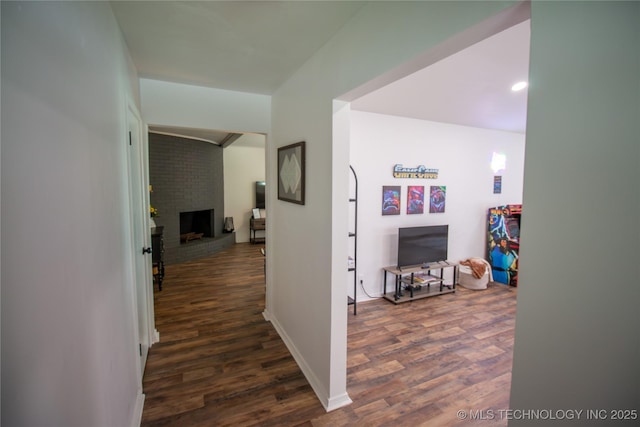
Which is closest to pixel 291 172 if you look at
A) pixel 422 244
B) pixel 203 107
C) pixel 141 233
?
pixel 203 107

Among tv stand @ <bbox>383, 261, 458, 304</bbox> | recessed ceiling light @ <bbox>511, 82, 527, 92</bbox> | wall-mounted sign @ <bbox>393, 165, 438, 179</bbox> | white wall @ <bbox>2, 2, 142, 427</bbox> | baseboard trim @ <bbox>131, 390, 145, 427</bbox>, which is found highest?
recessed ceiling light @ <bbox>511, 82, 527, 92</bbox>

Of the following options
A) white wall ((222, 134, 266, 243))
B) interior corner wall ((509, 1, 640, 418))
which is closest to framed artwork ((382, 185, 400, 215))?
interior corner wall ((509, 1, 640, 418))

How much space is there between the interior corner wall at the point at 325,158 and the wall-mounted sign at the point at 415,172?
1838 millimetres

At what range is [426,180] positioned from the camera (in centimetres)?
418

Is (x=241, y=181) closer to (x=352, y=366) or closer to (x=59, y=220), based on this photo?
(x=352, y=366)

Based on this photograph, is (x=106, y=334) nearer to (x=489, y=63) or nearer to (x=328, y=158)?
(x=328, y=158)

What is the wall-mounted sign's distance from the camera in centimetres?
396

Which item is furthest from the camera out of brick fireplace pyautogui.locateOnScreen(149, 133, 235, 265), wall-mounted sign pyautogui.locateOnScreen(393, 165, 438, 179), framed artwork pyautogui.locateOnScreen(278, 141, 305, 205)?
brick fireplace pyautogui.locateOnScreen(149, 133, 235, 265)

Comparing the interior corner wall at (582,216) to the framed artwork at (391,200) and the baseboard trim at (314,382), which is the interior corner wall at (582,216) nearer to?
the baseboard trim at (314,382)

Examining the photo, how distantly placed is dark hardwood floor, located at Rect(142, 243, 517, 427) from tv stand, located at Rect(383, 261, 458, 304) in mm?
123

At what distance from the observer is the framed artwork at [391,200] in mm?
3899

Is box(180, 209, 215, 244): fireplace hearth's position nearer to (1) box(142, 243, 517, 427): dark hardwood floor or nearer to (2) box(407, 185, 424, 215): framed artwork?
(1) box(142, 243, 517, 427): dark hardwood floor

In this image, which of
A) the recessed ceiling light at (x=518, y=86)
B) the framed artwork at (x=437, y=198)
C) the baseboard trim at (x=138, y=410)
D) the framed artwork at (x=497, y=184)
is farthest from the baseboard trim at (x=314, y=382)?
the framed artwork at (x=497, y=184)

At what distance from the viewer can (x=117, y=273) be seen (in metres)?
1.49
